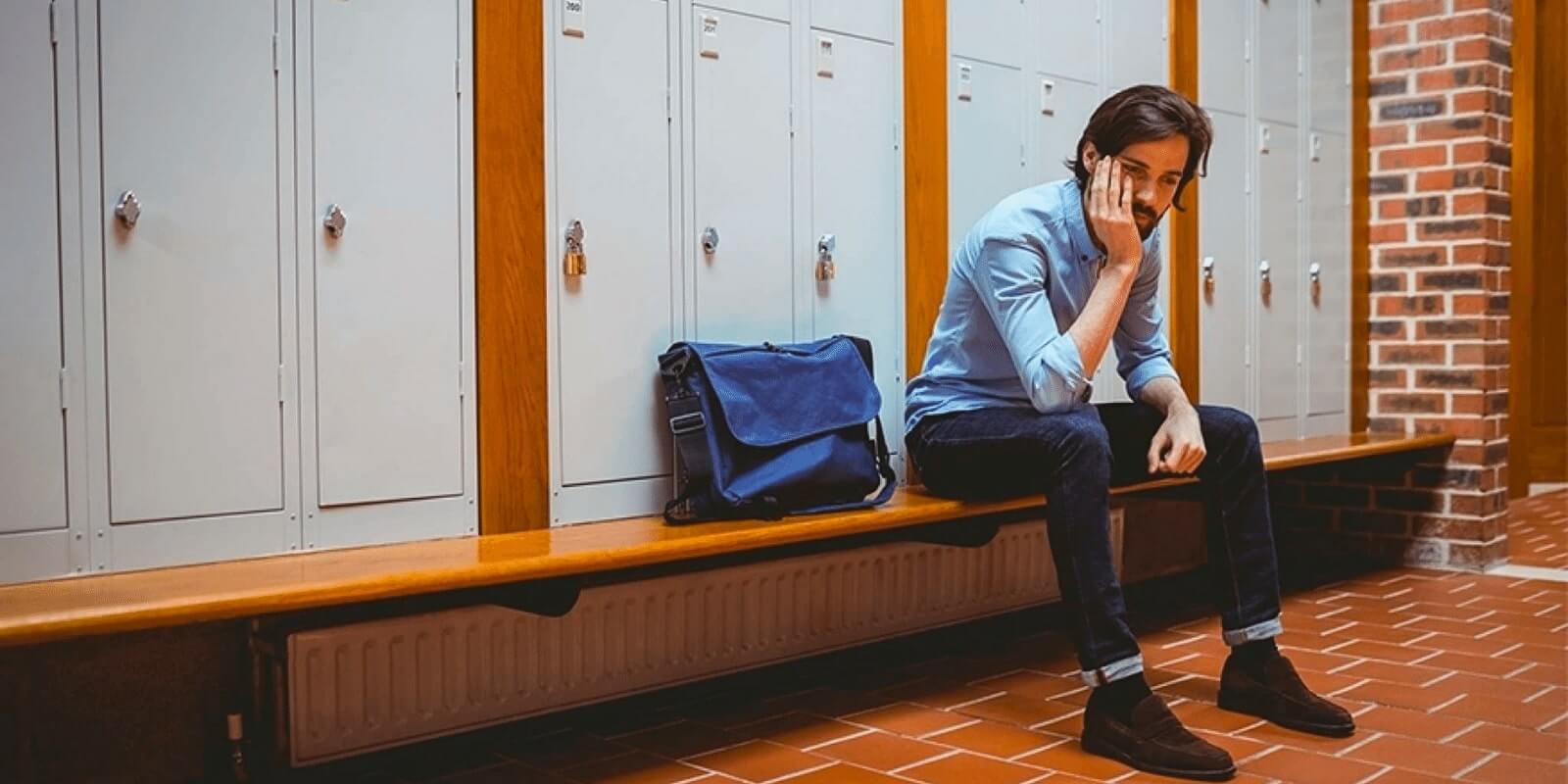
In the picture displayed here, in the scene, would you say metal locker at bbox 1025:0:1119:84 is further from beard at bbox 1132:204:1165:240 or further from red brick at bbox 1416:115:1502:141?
red brick at bbox 1416:115:1502:141

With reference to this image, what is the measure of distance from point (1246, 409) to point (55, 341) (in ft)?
11.5

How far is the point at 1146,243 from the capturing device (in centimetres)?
299

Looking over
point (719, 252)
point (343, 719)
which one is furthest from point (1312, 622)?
point (343, 719)

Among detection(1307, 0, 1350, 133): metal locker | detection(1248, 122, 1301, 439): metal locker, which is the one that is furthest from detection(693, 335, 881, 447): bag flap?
detection(1307, 0, 1350, 133): metal locker

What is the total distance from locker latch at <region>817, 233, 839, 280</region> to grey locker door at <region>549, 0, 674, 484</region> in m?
0.45

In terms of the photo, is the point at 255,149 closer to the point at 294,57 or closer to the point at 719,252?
the point at 294,57

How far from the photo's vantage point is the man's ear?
284 centimetres

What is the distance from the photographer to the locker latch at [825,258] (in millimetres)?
3326

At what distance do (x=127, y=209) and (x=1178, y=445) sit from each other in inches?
75.6

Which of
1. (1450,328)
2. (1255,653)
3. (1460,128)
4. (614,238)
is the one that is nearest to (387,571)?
(614,238)

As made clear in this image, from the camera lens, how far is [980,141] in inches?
146

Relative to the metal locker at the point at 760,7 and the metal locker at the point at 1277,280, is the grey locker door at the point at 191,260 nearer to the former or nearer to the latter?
the metal locker at the point at 760,7

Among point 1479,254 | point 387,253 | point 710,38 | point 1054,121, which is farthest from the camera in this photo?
point 1479,254

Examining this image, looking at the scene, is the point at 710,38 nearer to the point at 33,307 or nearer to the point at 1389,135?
the point at 33,307
